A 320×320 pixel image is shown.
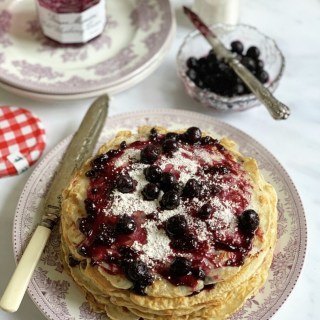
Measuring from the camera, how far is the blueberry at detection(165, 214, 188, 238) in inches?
54.8

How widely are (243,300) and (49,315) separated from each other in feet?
1.50

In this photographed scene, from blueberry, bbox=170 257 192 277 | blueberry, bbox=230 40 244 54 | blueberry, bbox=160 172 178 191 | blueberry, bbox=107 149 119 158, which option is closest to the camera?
blueberry, bbox=170 257 192 277

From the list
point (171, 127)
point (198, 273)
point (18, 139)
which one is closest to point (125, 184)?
point (198, 273)

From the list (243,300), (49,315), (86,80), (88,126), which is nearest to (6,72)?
(86,80)

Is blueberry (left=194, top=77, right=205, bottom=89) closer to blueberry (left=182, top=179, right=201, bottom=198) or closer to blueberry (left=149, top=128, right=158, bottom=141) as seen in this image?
blueberry (left=149, top=128, right=158, bottom=141)

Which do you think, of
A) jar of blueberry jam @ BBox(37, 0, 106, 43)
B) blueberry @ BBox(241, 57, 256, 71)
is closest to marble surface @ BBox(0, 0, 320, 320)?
blueberry @ BBox(241, 57, 256, 71)

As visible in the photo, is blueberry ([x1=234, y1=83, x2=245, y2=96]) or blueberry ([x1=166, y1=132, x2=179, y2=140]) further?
blueberry ([x1=234, y1=83, x2=245, y2=96])

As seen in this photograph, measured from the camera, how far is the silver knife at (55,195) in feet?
4.62

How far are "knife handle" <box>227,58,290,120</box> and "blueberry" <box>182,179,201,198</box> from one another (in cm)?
47

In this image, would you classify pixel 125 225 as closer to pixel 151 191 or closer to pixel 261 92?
pixel 151 191

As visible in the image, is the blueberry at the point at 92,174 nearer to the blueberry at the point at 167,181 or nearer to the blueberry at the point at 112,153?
the blueberry at the point at 112,153

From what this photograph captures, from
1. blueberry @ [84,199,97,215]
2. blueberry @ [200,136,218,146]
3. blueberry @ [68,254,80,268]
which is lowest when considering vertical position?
blueberry @ [68,254,80,268]

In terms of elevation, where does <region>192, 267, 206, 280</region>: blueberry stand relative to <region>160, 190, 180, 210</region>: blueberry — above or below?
below

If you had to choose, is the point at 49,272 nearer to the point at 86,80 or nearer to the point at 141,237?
the point at 141,237
